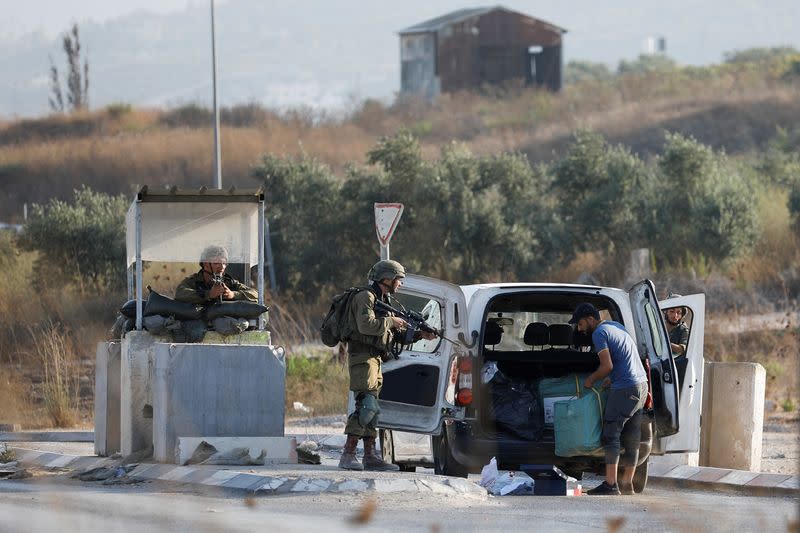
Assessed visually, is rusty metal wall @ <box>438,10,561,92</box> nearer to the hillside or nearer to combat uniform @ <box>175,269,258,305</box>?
the hillside

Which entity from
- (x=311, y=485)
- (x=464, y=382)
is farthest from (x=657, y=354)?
(x=311, y=485)

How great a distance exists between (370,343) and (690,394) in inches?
104

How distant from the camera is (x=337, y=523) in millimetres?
9617

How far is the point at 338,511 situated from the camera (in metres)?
10.5

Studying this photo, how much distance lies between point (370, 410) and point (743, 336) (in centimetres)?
1560

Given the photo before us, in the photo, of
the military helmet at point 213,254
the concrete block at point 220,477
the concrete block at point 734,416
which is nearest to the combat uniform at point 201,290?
the military helmet at point 213,254

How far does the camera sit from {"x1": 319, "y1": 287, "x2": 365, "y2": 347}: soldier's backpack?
12.7 m

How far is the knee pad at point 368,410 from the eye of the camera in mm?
12531

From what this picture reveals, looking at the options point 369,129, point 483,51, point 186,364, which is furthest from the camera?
point 483,51

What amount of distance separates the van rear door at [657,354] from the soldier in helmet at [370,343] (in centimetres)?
170

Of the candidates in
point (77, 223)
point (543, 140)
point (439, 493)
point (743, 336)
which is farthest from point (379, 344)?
point (543, 140)

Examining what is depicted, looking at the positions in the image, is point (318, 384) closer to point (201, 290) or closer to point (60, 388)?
point (60, 388)

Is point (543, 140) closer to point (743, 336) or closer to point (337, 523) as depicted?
point (743, 336)

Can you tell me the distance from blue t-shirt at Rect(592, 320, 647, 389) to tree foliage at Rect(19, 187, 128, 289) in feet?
68.5
